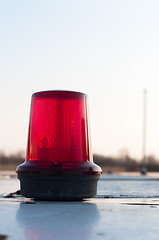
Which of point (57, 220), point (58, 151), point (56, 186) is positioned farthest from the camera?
point (58, 151)

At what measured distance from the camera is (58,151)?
2568 mm

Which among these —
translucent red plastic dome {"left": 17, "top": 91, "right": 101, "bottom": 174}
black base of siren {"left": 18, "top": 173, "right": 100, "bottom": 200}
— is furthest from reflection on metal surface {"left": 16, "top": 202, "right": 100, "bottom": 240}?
translucent red plastic dome {"left": 17, "top": 91, "right": 101, "bottom": 174}

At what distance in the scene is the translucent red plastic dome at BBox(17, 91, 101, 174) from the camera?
2539 mm

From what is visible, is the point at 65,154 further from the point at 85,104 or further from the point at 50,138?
the point at 85,104

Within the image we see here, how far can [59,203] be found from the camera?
2371 millimetres

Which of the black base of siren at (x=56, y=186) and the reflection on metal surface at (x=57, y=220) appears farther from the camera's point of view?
the black base of siren at (x=56, y=186)

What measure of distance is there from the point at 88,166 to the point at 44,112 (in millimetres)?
467

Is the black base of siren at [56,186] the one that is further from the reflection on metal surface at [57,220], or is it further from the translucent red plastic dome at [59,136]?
the reflection on metal surface at [57,220]

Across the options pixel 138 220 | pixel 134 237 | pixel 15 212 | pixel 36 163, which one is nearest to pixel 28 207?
pixel 15 212

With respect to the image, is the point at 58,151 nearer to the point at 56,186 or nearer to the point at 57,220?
the point at 56,186

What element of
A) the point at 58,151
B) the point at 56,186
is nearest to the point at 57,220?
the point at 56,186

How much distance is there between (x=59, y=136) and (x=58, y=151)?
0.10m

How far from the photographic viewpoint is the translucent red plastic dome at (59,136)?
8.33 feet

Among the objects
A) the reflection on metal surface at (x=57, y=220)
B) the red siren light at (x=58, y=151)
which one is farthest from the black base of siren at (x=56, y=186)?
the reflection on metal surface at (x=57, y=220)
